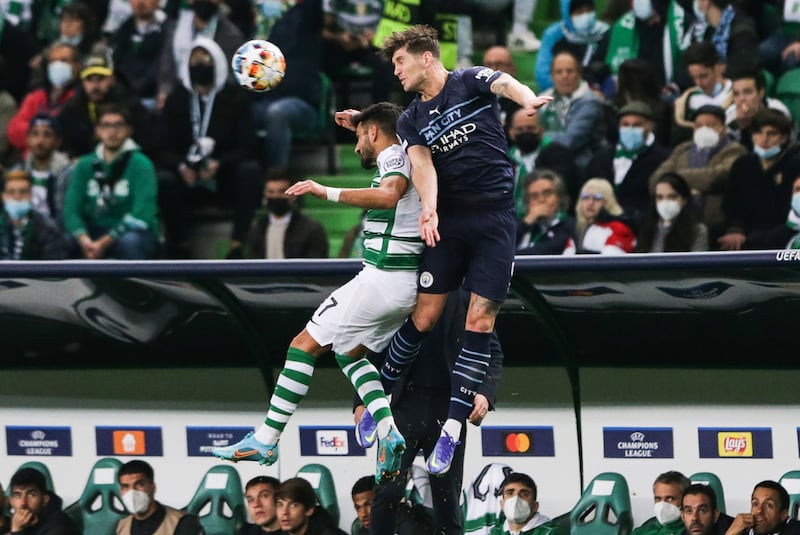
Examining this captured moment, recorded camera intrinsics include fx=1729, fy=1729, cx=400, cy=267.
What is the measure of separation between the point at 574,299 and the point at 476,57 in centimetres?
445

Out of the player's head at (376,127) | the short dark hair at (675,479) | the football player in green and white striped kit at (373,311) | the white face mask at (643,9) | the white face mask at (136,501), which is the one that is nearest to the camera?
the football player in green and white striped kit at (373,311)

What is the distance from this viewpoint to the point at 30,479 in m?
10.4

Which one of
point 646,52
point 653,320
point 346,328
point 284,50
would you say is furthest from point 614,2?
point 346,328

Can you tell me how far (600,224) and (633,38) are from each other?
2063 millimetres

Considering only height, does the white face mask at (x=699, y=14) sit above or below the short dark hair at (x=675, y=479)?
above

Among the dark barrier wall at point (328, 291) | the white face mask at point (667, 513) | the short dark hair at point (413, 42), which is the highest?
the short dark hair at point (413, 42)

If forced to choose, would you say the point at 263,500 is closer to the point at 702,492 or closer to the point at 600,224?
the point at 702,492

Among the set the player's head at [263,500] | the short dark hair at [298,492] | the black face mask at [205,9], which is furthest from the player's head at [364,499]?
the black face mask at [205,9]

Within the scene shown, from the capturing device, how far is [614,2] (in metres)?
13.0

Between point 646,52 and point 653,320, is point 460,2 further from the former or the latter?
point 653,320

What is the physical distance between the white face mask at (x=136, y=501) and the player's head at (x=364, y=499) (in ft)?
4.20

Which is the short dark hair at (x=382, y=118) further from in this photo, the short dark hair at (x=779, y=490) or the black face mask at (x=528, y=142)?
the black face mask at (x=528, y=142)

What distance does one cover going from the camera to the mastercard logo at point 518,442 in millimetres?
9820

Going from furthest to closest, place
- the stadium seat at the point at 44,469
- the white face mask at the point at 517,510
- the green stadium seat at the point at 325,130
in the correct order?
the green stadium seat at the point at 325,130 < the stadium seat at the point at 44,469 < the white face mask at the point at 517,510
